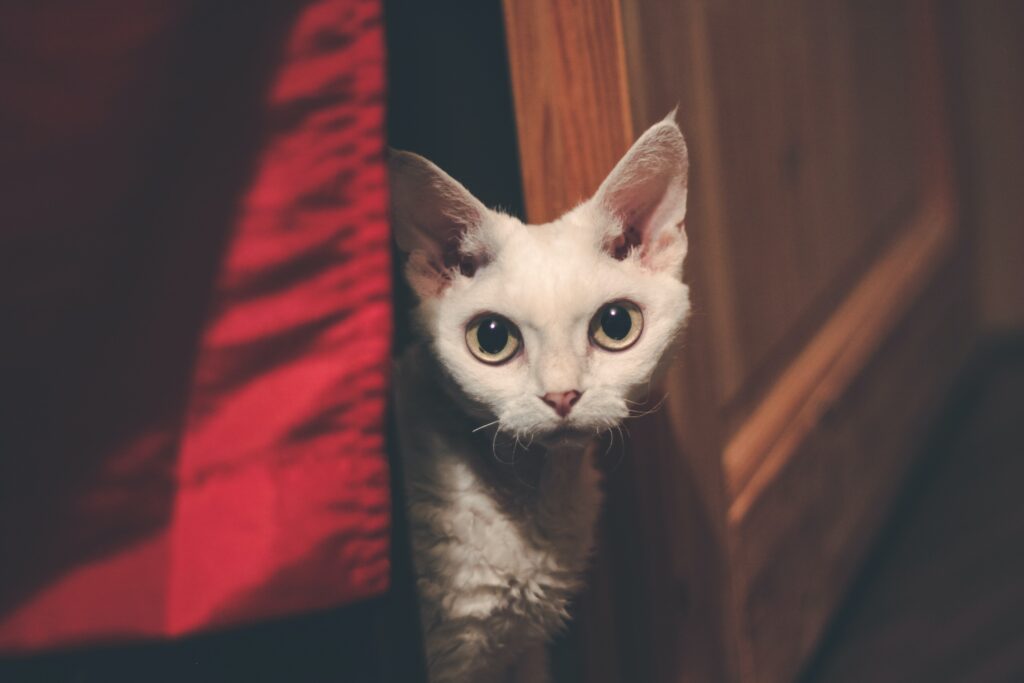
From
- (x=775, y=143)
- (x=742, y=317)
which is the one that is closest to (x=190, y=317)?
(x=742, y=317)

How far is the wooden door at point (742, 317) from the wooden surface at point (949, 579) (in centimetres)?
6

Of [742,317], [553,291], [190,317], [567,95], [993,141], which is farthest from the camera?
[993,141]

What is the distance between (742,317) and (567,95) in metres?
0.31

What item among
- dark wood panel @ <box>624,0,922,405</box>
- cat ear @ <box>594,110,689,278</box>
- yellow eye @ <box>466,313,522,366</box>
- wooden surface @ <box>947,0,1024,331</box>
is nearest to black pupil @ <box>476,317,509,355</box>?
yellow eye @ <box>466,313,522,366</box>

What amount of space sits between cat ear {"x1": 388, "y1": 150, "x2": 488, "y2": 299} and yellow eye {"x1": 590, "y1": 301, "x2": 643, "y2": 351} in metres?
0.10

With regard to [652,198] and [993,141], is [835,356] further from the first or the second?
[993,141]

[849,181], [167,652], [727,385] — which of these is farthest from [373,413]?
[849,181]

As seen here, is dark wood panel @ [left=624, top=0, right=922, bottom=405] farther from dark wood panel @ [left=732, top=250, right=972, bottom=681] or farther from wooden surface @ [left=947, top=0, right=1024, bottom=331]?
wooden surface @ [left=947, top=0, right=1024, bottom=331]

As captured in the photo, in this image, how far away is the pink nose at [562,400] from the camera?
55 cm

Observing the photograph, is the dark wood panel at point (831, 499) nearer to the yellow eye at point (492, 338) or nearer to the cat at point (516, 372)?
the cat at point (516, 372)

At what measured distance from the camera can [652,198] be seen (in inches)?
24.8

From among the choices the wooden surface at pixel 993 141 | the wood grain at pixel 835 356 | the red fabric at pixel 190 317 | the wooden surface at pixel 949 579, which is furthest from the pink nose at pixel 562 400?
the wooden surface at pixel 993 141

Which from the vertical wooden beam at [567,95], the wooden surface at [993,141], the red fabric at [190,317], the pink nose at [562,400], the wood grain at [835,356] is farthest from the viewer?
the wooden surface at [993,141]

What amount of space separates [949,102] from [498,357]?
1446mm
